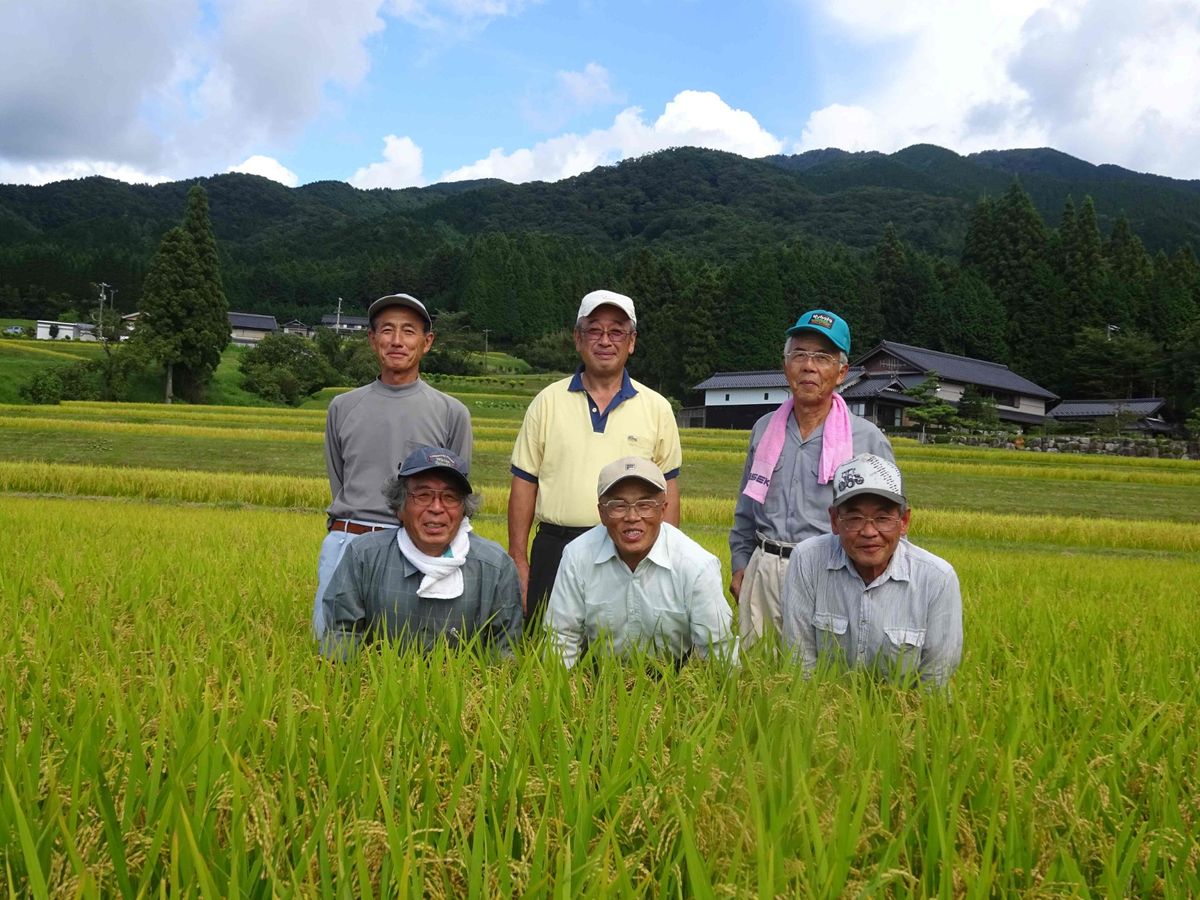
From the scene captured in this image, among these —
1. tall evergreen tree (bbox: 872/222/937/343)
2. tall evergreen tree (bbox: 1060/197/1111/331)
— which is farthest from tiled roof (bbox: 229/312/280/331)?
tall evergreen tree (bbox: 1060/197/1111/331)

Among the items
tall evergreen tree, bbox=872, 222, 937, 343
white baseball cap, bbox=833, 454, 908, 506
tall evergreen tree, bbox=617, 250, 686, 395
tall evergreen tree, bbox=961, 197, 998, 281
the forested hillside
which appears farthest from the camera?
tall evergreen tree, bbox=961, 197, 998, 281

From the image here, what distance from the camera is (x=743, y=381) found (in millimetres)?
50000

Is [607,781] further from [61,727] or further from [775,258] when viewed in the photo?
[775,258]

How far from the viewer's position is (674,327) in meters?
57.5

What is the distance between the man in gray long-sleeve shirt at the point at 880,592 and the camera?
2990 mm

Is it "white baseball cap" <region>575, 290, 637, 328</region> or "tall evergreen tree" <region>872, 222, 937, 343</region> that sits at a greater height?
"tall evergreen tree" <region>872, 222, 937, 343</region>

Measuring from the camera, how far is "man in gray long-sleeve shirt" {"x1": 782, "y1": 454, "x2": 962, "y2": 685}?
299 cm

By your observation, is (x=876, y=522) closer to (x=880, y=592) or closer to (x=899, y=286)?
(x=880, y=592)

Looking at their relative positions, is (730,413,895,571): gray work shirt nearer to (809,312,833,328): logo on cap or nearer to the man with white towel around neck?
(809,312,833,328): logo on cap


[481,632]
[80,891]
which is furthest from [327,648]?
[80,891]

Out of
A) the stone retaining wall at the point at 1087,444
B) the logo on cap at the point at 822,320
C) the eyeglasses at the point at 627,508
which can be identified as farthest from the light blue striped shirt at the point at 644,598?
the stone retaining wall at the point at 1087,444

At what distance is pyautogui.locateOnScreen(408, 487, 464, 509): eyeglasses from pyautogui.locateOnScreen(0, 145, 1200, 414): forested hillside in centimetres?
5122

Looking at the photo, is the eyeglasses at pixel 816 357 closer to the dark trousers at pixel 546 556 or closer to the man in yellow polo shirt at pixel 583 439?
the man in yellow polo shirt at pixel 583 439

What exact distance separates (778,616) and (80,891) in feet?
8.41
